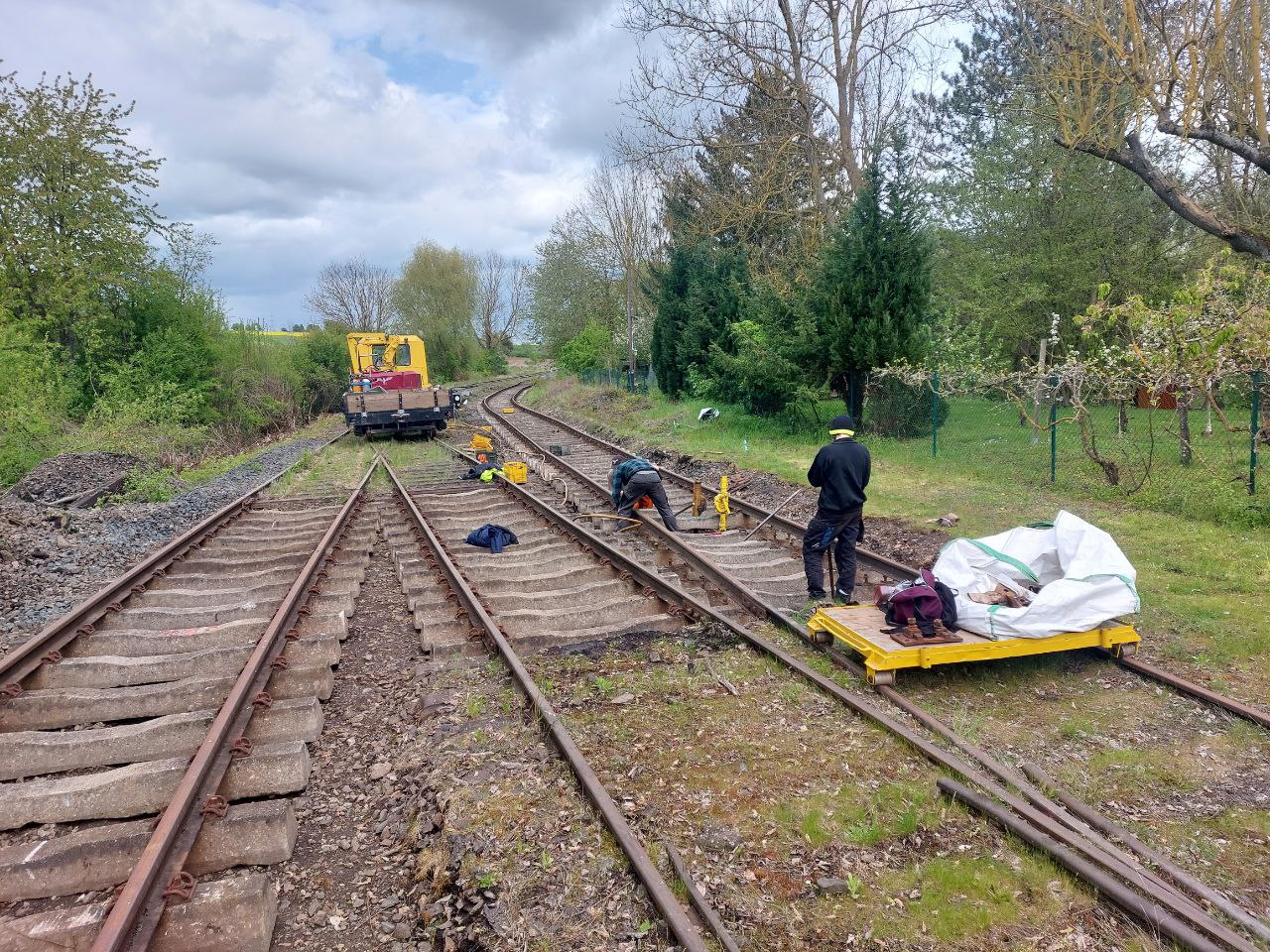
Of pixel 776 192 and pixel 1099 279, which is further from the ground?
pixel 776 192

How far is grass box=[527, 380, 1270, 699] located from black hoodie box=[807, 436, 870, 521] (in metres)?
2.58

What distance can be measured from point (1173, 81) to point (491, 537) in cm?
1128

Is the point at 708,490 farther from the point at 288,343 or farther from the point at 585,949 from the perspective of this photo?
the point at 288,343

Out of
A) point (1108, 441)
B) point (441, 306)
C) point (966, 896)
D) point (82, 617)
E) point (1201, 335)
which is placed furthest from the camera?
point (441, 306)

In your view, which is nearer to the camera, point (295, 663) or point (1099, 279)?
point (295, 663)

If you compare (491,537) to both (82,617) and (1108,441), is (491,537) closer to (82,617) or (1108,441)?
(82,617)

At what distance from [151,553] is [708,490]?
749cm

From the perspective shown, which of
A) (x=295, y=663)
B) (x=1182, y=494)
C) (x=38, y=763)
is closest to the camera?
(x=38, y=763)

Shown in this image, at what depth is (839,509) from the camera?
6.84 meters

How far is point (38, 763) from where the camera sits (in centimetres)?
439

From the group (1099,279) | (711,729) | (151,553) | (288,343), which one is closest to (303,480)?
(151,553)

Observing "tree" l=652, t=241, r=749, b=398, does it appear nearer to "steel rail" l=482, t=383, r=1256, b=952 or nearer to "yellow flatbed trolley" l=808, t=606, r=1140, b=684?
"yellow flatbed trolley" l=808, t=606, r=1140, b=684

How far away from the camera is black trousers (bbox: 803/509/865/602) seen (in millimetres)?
6949

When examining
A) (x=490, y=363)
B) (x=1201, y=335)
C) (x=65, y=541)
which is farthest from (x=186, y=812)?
(x=490, y=363)
